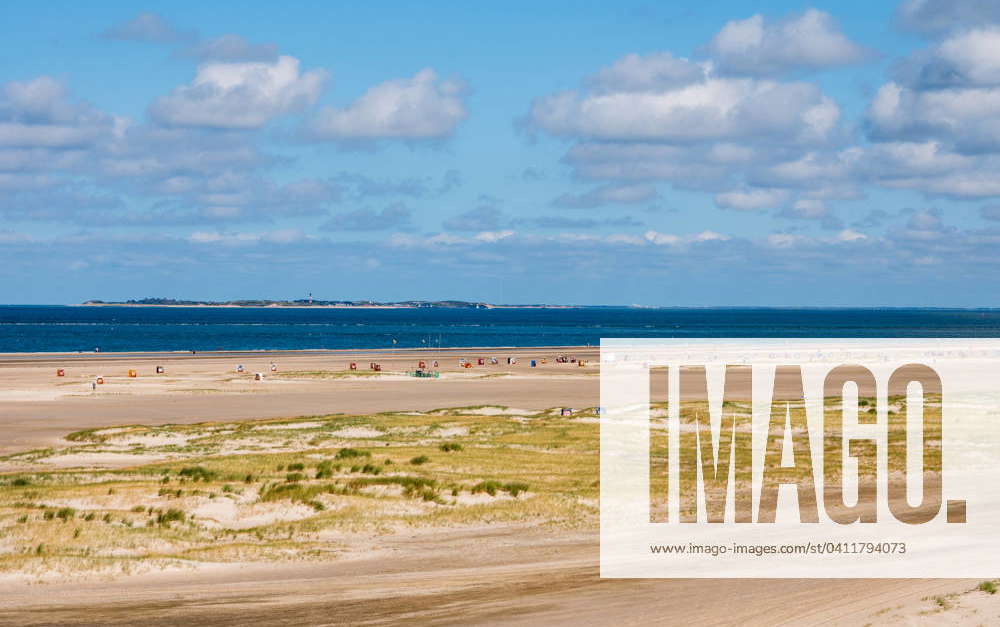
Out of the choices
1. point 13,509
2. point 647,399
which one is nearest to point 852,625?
point 13,509

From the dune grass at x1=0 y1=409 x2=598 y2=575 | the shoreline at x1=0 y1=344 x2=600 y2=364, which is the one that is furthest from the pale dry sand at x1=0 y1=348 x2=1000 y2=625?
the shoreline at x1=0 y1=344 x2=600 y2=364

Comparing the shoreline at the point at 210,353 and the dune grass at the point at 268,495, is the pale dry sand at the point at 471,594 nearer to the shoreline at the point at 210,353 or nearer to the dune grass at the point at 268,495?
the dune grass at the point at 268,495

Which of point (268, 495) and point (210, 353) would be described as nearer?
point (268, 495)

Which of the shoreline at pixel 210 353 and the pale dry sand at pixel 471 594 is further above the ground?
the shoreline at pixel 210 353

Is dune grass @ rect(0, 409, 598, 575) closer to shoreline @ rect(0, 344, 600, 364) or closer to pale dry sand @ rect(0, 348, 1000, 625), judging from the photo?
pale dry sand @ rect(0, 348, 1000, 625)

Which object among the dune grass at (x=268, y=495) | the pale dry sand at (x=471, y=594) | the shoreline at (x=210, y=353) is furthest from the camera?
the shoreline at (x=210, y=353)

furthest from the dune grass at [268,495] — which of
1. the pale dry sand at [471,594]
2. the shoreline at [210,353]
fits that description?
the shoreline at [210,353]

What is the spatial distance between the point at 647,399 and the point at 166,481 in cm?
3930

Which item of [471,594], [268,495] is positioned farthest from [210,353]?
[471,594]

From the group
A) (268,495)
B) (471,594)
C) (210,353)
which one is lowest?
(471,594)

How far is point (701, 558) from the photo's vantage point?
74.5 feet

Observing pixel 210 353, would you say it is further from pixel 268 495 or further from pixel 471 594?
pixel 471 594

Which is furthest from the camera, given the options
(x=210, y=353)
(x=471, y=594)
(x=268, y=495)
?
(x=210, y=353)

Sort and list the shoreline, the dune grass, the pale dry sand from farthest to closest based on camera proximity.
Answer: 1. the shoreline
2. the dune grass
3. the pale dry sand
